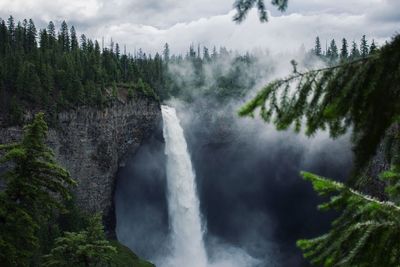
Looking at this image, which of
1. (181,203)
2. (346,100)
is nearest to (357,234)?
(346,100)

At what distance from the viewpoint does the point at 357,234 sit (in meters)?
5.10

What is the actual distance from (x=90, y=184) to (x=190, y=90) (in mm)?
42068

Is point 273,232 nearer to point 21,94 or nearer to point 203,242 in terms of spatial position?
point 203,242

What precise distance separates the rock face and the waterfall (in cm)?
499

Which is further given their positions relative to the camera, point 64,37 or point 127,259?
point 64,37

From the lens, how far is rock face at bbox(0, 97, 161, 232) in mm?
63656

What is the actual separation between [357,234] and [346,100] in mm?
1637

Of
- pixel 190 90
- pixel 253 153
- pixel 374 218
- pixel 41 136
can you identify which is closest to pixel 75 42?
pixel 190 90

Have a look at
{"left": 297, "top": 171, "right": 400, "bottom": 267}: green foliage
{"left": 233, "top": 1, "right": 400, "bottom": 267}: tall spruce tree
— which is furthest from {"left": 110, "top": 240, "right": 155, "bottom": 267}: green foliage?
{"left": 233, "top": 1, "right": 400, "bottom": 267}: tall spruce tree

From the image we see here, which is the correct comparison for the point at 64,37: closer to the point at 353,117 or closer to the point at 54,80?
the point at 54,80

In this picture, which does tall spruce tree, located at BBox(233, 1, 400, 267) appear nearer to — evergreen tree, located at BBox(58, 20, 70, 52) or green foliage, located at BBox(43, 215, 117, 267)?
green foliage, located at BBox(43, 215, 117, 267)

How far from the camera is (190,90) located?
339 ft

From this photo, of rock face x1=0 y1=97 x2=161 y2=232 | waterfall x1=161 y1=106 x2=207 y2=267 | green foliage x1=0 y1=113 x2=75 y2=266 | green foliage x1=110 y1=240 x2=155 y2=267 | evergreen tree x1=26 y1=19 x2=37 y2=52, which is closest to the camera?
green foliage x1=0 y1=113 x2=75 y2=266

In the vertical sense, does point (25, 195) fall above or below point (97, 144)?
above
